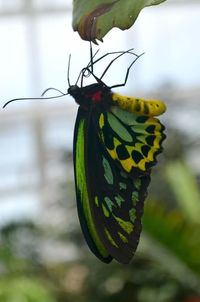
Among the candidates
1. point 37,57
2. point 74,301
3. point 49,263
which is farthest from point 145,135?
point 37,57

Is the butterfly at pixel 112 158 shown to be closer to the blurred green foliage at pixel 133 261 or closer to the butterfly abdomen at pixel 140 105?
the butterfly abdomen at pixel 140 105

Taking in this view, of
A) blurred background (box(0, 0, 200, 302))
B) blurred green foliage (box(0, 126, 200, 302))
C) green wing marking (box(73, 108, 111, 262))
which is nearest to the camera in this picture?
green wing marking (box(73, 108, 111, 262))

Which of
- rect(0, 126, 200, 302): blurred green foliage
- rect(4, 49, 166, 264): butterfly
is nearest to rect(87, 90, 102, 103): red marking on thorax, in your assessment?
rect(4, 49, 166, 264): butterfly

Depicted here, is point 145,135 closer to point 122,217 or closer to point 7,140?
point 122,217

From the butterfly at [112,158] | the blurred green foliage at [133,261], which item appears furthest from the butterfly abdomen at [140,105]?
the blurred green foliage at [133,261]

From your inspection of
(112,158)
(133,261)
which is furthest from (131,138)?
(133,261)

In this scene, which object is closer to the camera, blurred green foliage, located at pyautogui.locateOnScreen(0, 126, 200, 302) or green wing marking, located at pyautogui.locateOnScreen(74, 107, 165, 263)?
green wing marking, located at pyautogui.locateOnScreen(74, 107, 165, 263)

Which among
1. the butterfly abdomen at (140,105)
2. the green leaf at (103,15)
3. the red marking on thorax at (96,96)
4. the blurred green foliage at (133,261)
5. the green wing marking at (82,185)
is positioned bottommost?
the blurred green foliage at (133,261)

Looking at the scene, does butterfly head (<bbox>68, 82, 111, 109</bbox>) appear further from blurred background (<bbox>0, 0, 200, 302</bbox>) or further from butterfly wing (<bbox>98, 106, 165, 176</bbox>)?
blurred background (<bbox>0, 0, 200, 302</bbox>)
